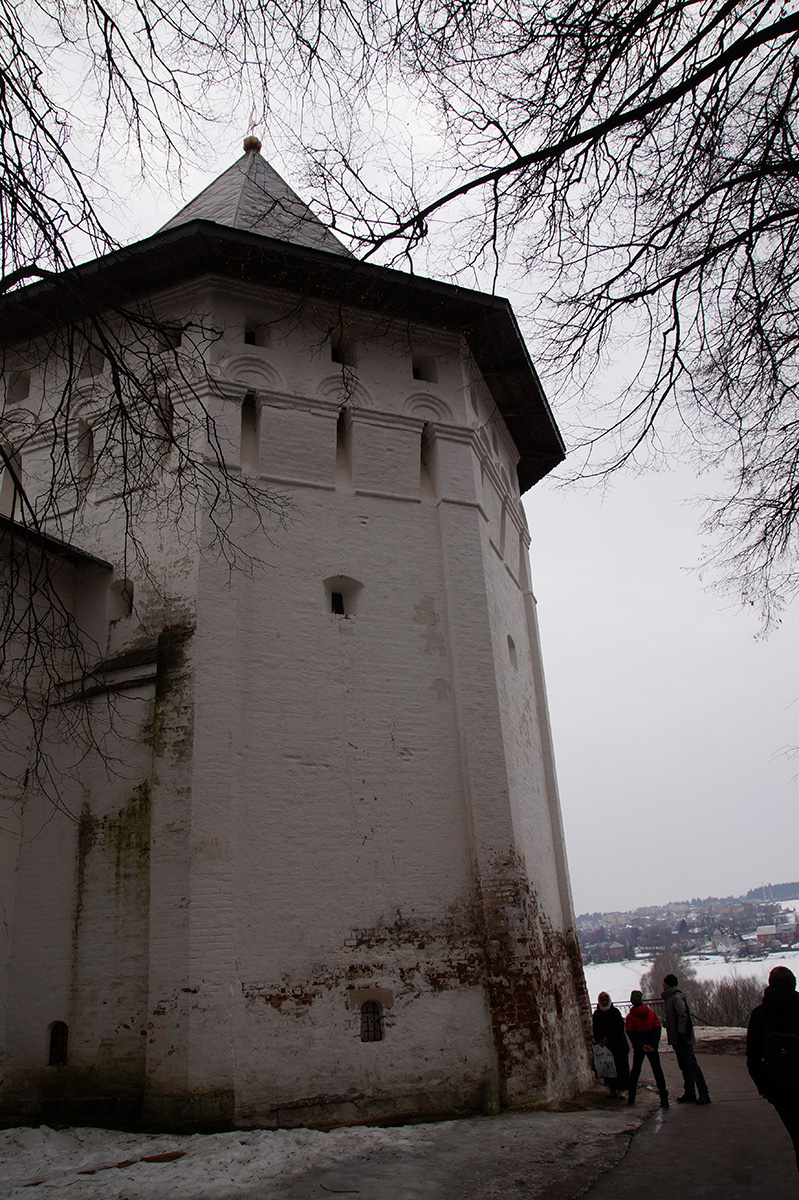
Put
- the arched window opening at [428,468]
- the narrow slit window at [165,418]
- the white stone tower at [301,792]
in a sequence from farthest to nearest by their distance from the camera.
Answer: the arched window opening at [428,468] → the white stone tower at [301,792] → the narrow slit window at [165,418]

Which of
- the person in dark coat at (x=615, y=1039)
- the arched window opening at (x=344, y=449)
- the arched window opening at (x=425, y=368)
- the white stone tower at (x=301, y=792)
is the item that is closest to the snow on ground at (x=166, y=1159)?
the white stone tower at (x=301, y=792)

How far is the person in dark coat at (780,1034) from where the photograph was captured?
406 centimetres

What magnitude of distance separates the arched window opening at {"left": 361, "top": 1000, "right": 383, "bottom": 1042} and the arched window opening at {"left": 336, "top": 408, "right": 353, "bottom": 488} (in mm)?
5201

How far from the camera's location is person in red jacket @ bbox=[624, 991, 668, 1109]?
289 inches

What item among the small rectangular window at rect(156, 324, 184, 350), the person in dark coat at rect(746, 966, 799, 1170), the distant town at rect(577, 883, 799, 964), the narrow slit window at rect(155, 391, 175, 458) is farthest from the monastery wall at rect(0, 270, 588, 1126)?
the distant town at rect(577, 883, 799, 964)

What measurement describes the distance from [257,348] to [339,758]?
4.64 metres

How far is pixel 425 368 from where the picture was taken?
10.4 meters

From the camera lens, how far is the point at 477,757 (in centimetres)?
828

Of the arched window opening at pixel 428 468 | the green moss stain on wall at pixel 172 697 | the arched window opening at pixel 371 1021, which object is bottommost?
the arched window opening at pixel 371 1021

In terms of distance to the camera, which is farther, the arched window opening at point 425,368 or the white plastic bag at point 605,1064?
the arched window opening at point 425,368

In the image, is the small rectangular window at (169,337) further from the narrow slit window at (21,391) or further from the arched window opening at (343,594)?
the narrow slit window at (21,391)

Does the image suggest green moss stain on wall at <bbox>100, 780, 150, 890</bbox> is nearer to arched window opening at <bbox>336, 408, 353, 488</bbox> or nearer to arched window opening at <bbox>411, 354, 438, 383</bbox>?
arched window opening at <bbox>336, 408, 353, 488</bbox>

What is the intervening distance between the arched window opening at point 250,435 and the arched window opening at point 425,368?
Answer: 2207mm

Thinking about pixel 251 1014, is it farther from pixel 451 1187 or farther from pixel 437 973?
pixel 451 1187
